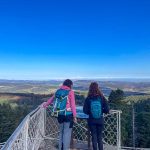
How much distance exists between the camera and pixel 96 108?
20.3 ft

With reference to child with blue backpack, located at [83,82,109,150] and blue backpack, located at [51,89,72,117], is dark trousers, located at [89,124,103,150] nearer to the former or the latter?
child with blue backpack, located at [83,82,109,150]

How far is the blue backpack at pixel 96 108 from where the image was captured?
20.3ft

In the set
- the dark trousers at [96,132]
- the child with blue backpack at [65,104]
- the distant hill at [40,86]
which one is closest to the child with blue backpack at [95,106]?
the dark trousers at [96,132]

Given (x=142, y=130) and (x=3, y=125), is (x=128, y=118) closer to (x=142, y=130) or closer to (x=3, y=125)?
(x=142, y=130)

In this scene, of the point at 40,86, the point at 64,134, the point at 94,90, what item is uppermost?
the point at 94,90

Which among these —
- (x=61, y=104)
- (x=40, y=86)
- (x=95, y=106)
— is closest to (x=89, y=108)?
(x=95, y=106)

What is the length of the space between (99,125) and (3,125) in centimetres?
3179

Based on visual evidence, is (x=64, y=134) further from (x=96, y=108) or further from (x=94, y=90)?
(x=94, y=90)

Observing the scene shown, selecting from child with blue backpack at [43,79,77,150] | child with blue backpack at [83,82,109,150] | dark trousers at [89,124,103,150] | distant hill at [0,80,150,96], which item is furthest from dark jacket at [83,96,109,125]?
distant hill at [0,80,150,96]

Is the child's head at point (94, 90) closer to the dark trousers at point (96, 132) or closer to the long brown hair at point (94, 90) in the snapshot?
the long brown hair at point (94, 90)

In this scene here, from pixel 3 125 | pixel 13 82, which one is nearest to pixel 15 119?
pixel 3 125

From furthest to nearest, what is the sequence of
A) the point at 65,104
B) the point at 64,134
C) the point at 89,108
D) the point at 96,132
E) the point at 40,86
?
the point at 40,86
the point at 96,132
the point at 89,108
the point at 64,134
the point at 65,104

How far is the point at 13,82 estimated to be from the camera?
77188mm

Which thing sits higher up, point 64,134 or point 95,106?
point 95,106
